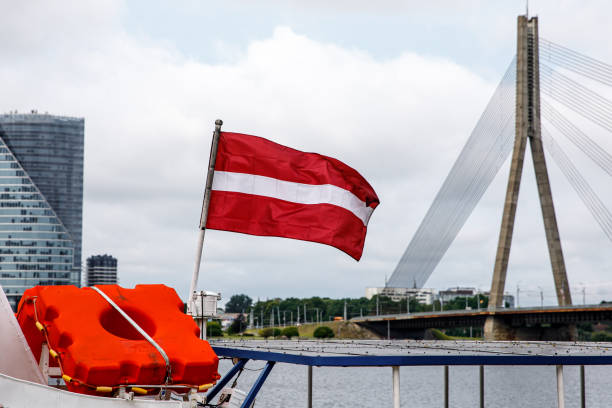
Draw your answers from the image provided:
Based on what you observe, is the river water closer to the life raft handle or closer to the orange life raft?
the orange life raft

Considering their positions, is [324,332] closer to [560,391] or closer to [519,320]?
[519,320]

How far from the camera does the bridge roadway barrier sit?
9238 centimetres

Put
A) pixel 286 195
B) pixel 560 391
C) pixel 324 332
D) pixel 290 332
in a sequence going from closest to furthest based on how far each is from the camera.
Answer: pixel 560 391
pixel 286 195
pixel 324 332
pixel 290 332

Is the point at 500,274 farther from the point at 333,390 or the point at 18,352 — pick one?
the point at 18,352

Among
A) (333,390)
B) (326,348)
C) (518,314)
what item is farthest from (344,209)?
(518,314)

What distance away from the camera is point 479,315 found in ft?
338

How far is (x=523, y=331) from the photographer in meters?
104

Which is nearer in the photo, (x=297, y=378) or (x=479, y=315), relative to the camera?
(x=297, y=378)

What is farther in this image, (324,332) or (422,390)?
(324,332)

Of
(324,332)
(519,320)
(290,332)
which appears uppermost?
(519,320)

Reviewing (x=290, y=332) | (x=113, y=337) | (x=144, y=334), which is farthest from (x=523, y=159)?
(x=113, y=337)

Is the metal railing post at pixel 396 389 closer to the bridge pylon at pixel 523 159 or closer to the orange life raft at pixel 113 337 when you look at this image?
the orange life raft at pixel 113 337

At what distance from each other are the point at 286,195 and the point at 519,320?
293 feet

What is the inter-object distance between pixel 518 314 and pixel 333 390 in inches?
1722
